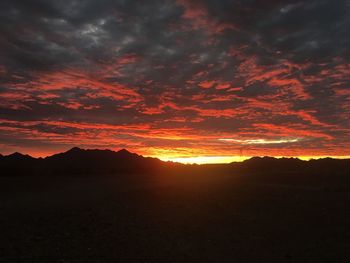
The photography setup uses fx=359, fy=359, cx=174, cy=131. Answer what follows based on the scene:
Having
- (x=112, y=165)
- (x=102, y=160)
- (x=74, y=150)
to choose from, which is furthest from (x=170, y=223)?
(x=74, y=150)

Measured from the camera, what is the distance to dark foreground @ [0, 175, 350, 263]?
15609 millimetres

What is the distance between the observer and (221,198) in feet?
88.0

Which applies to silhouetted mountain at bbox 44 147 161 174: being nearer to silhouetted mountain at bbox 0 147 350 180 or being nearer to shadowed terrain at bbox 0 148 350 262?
silhouetted mountain at bbox 0 147 350 180

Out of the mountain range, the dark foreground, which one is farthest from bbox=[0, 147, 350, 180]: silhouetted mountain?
the dark foreground

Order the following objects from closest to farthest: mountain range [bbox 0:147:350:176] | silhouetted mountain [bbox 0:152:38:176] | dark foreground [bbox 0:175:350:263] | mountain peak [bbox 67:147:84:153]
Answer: dark foreground [bbox 0:175:350:263], silhouetted mountain [bbox 0:152:38:176], mountain range [bbox 0:147:350:176], mountain peak [bbox 67:147:84:153]

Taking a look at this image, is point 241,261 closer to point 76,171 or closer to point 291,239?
point 291,239

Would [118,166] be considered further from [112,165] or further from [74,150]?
[74,150]

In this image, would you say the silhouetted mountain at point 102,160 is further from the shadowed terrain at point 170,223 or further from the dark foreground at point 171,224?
the dark foreground at point 171,224

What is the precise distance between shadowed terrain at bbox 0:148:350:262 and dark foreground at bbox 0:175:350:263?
5 centimetres

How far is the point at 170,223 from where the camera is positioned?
2016cm

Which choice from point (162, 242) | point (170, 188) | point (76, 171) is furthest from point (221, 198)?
point (76, 171)

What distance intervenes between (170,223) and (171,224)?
0.18 m

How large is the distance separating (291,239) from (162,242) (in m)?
6.94

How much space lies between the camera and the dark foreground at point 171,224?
15609 millimetres
